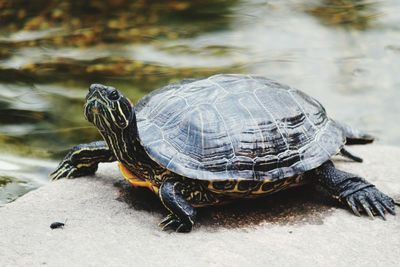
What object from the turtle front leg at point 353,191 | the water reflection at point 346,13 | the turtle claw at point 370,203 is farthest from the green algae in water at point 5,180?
the water reflection at point 346,13

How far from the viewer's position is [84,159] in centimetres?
431

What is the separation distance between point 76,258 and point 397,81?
5.52 meters

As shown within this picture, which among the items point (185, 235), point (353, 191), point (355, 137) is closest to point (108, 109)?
point (185, 235)

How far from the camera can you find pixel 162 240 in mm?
3514

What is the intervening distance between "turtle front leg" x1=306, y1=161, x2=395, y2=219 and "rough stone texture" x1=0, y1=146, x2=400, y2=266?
7cm

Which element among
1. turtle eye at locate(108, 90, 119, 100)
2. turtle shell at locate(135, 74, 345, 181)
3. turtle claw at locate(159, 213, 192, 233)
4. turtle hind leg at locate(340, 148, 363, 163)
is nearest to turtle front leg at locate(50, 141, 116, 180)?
turtle shell at locate(135, 74, 345, 181)

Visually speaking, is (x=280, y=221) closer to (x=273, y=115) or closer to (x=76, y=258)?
(x=273, y=115)

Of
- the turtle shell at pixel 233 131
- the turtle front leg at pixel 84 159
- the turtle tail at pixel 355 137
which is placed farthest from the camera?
the turtle tail at pixel 355 137

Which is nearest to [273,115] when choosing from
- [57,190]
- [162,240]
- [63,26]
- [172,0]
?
[162,240]

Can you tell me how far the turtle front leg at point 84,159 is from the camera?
425cm

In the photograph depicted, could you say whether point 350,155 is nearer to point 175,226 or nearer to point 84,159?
point 175,226

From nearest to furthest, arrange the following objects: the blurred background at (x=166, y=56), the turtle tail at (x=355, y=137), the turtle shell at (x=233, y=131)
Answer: the turtle shell at (x=233, y=131)
the turtle tail at (x=355, y=137)
the blurred background at (x=166, y=56)

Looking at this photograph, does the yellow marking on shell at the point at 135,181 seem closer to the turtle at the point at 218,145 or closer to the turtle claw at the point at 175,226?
the turtle at the point at 218,145

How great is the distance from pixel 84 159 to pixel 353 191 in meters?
1.76
